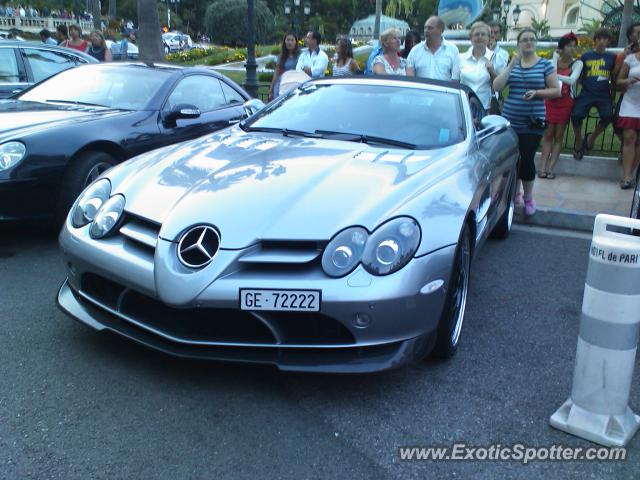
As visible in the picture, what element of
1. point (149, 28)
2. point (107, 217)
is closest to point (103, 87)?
point (107, 217)

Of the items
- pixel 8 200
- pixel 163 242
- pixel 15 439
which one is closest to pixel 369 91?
pixel 163 242

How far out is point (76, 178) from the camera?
194 inches

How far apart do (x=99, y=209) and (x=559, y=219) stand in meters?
4.60

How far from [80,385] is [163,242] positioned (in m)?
0.79

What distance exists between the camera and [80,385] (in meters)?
2.95

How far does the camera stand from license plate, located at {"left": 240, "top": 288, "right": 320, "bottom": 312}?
104 inches

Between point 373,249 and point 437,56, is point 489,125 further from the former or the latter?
point 437,56

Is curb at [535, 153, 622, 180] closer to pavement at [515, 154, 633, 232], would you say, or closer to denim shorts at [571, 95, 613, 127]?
pavement at [515, 154, 633, 232]

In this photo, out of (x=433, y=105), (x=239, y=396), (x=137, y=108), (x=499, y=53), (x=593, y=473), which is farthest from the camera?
(x=499, y=53)

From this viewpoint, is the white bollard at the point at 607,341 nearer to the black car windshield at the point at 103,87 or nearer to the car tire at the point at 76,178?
the car tire at the point at 76,178

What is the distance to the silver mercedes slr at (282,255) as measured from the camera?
2.69 m

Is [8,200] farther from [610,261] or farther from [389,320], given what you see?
[610,261]

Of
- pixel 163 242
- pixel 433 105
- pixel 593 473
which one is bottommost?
pixel 593 473

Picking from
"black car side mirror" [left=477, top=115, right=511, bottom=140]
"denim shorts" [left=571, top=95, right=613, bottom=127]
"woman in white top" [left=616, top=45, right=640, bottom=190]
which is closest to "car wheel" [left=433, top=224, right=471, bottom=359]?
"black car side mirror" [left=477, top=115, right=511, bottom=140]
